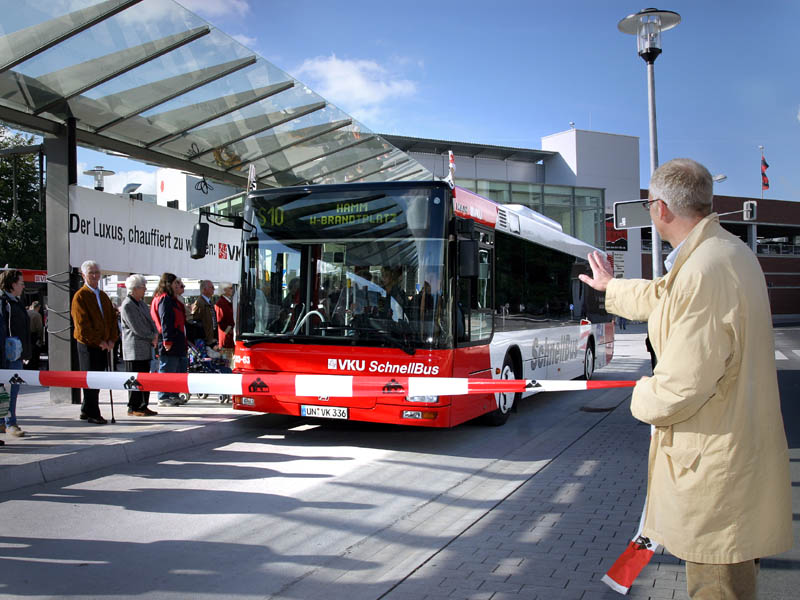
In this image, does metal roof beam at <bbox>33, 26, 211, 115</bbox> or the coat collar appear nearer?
the coat collar

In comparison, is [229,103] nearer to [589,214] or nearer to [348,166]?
[348,166]

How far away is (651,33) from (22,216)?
23.0 m

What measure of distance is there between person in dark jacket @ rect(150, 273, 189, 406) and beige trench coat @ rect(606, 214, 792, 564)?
8969mm

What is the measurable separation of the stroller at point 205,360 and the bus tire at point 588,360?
704cm

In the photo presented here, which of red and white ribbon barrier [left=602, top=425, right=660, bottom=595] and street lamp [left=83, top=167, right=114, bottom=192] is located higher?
street lamp [left=83, top=167, right=114, bottom=192]

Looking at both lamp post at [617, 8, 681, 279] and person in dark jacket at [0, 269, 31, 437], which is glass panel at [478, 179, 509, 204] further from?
person in dark jacket at [0, 269, 31, 437]

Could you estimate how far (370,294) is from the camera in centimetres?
803

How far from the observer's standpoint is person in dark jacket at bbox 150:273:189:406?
10.3m

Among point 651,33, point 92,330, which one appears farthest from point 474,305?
point 651,33

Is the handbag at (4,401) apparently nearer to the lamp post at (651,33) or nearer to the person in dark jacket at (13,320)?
the person in dark jacket at (13,320)

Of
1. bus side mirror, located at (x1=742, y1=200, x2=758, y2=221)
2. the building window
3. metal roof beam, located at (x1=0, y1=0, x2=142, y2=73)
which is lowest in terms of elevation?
bus side mirror, located at (x1=742, y1=200, x2=758, y2=221)

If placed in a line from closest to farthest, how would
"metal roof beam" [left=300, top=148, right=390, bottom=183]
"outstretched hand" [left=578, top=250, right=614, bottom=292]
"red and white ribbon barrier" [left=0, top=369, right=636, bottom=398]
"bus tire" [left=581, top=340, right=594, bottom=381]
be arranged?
"outstretched hand" [left=578, top=250, right=614, bottom=292] → "red and white ribbon barrier" [left=0, top=369, right=636, bottom=398] → "metal roof beam" [left=300, top=148, right=390, bottom=183] → "bus tire" [left=581, top=340, right=594, bottom=381]

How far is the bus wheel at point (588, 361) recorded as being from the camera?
14.6 meters

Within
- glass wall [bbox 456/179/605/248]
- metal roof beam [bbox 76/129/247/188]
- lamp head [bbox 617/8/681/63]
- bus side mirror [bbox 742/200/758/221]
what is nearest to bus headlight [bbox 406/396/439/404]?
metal roof beam [bbox 76/129/247/188]
